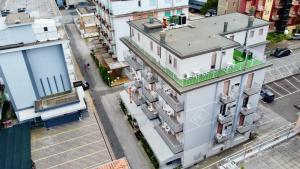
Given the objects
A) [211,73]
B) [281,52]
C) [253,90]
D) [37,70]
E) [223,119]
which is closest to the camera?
[211,73]

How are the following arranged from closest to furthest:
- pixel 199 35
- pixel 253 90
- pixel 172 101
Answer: pixel 172 101
pixel 253 90
pixel 199 35

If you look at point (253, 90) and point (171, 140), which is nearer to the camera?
point (253, 90)

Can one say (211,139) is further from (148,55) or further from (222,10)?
(222,10)

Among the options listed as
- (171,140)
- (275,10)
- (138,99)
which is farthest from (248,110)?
(275,10)

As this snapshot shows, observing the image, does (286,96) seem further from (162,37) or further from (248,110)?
(162,37)

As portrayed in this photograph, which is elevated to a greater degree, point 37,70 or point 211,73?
point 211,73

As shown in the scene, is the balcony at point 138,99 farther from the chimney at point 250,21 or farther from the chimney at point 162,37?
the chimney at point 250,21

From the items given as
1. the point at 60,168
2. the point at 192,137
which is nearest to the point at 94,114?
the point at 60,168
